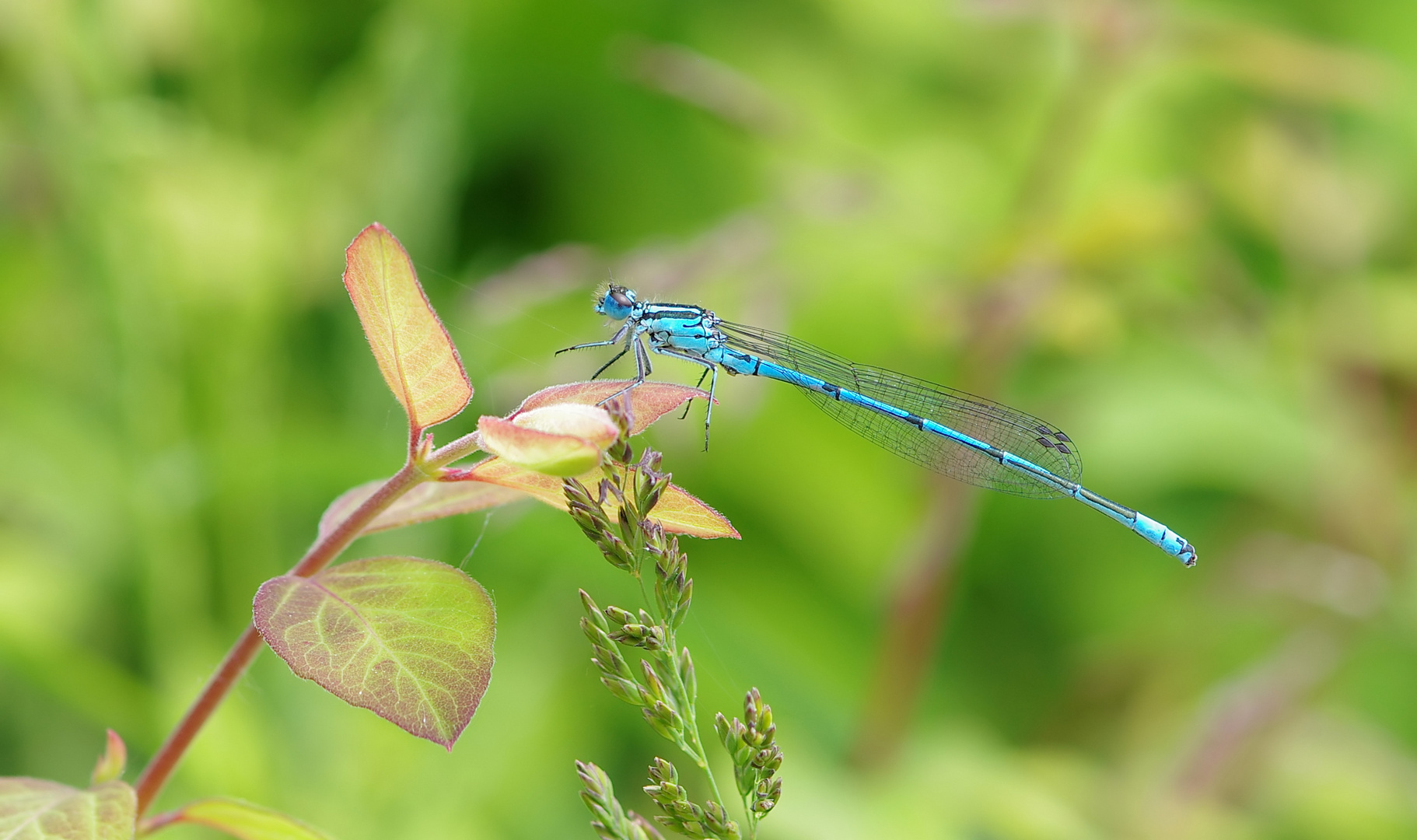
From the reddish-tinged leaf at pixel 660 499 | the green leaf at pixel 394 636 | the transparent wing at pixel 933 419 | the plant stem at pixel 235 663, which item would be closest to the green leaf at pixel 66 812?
the plant stem at pixel 235 663

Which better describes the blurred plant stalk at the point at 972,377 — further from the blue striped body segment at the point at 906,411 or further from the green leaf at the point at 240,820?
the green leaf at the point at 240,820

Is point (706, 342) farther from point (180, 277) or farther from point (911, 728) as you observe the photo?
point (180, 277)

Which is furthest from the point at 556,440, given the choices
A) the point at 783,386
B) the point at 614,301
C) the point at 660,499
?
the point at 783,386

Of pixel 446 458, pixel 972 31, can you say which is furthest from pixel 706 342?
pixel 972 31

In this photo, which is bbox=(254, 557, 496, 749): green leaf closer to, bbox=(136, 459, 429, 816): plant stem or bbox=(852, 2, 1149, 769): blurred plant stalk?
bbox=(136, 459, 429, 816): plant stem

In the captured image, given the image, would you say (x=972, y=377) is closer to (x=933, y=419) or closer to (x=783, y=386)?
(x=933, y=419)

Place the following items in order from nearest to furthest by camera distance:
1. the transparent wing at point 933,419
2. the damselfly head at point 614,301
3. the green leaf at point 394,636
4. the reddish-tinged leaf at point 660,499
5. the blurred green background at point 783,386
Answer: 1. the green leaf at point 394,636
2. the reddish-tinged leaf at point 660,499
3. the damselfly head at point 614,301
4. the blurred green background at point 783,386
5. the transparent wing at point 933,419

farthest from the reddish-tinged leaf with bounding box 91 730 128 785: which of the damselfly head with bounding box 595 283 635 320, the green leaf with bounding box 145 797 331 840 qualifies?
the damselfly head with bounding box 595 283 635 320
